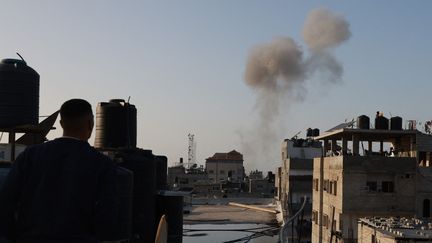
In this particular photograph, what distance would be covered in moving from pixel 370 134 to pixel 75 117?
30.2 meters

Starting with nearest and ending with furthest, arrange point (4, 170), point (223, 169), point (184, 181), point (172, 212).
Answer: point (4, 170) < point (172, 212) < point (184, 181) < point (223, 169)

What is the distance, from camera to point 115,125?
11.0m

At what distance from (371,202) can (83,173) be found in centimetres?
2684

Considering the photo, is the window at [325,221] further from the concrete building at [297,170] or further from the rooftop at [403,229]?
the concrete building at [297,170]

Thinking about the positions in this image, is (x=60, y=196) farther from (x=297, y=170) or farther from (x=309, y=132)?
(x=309, y=132)

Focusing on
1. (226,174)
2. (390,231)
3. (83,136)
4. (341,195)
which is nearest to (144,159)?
(83,136)

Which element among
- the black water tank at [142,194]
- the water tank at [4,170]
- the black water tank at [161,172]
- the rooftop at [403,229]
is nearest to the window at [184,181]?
the rooftop at [403,229]

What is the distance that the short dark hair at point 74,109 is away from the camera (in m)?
3.29

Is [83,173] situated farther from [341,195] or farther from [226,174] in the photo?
[226,174]

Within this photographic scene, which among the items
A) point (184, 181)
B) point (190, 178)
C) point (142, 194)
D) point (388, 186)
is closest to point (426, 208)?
point (388, 186)

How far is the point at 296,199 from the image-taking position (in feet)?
182

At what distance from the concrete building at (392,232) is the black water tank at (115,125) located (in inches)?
439

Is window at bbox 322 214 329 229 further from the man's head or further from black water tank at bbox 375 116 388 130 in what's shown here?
the man's head

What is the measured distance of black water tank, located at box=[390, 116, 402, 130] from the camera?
3172 centimetres
